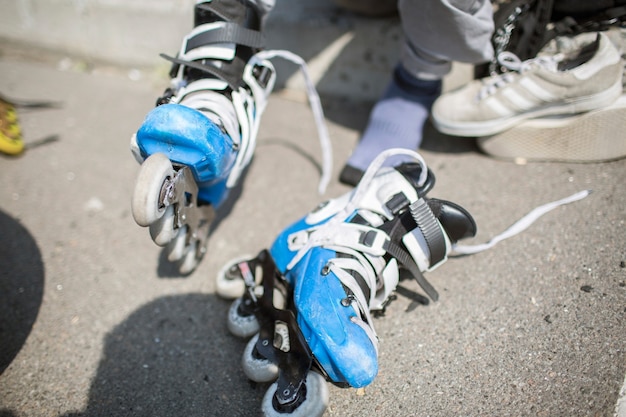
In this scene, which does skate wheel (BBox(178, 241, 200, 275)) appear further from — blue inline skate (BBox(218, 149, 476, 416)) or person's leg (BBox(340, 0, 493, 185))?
person's leg (BBox(340, 0, 493, 185))

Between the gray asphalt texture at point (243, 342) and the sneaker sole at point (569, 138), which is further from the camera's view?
the sneaker sole at point (569, 138)

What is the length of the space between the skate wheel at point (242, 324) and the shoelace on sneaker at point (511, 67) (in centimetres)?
98

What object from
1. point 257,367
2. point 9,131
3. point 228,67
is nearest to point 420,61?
point 228,67

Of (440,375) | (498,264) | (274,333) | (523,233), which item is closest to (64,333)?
(274,333)

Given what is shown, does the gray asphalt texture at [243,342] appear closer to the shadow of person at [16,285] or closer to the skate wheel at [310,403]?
the shadow of person at [16,285]

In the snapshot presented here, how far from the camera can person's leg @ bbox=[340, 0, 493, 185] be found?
130 centimetres

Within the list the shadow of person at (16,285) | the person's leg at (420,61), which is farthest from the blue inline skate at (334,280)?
the shadow of person at (16,285)

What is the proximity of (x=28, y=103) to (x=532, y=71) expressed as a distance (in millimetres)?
2096

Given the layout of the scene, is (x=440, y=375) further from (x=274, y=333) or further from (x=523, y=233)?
(x=523, y=233)

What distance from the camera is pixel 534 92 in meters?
1.38

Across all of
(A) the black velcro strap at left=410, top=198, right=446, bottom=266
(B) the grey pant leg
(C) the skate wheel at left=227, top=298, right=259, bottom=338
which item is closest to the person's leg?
(B) the grey pant leg

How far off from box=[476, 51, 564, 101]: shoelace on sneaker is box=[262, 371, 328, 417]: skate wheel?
3.31 feet

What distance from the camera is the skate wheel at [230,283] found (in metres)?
1.24

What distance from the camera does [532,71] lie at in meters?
1.38
